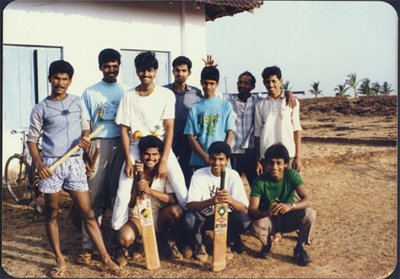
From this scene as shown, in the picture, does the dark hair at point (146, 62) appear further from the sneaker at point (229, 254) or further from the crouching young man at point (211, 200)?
the sneaker at point (229, 254)

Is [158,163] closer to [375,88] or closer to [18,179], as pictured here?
[18,179]

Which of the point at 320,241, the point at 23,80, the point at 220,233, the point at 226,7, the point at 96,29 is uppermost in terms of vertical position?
the point at 226,7

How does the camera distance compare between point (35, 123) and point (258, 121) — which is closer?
point (35, 123)

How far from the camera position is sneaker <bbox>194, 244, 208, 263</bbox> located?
382cm

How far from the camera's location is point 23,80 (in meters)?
6.56

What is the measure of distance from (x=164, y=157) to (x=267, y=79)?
4.16ft

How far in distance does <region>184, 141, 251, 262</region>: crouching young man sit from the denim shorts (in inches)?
35.8

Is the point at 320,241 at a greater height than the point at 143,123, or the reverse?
the point at 143,123

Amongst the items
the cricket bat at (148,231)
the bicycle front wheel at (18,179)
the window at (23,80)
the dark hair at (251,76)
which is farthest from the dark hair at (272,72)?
the window at (23,80)

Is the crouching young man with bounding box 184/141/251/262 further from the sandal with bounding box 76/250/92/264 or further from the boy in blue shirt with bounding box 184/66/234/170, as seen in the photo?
the sandal with bounding box 76/250/92/264

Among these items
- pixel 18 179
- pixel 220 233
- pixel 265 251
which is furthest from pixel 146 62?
pixel 18 179

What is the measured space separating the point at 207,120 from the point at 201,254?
1177 millimetres

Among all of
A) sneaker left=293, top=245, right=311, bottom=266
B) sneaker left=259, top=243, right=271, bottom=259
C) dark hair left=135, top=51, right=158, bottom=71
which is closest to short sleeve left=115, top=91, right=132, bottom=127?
dark hair left=135, top=51, right=158, bottom=71

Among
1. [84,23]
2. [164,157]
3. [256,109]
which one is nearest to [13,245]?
[164,157]
